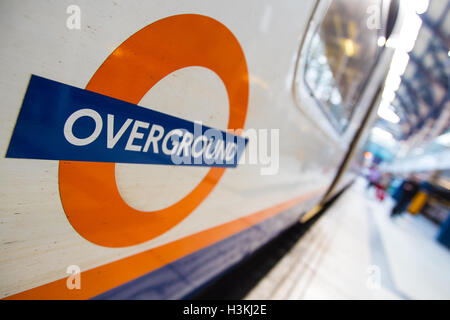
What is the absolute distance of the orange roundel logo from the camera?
45 centimetres

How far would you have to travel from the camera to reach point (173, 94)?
572 mm

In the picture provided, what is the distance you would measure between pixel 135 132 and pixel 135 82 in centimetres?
12

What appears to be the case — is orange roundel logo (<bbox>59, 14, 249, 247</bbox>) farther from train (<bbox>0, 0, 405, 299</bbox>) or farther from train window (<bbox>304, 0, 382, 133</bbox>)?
train window (<bbox>304, 0, 382, 133</bbox>)

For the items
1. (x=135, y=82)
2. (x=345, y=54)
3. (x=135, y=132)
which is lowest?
(x=135, y=132)

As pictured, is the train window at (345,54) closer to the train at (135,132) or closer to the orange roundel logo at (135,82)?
the train at (135,132)

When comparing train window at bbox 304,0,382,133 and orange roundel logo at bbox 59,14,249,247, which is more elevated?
train window at bbox 304,0,382,133

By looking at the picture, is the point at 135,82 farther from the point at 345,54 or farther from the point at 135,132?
the point at 345,54

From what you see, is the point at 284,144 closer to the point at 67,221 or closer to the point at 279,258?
the point at 67,221

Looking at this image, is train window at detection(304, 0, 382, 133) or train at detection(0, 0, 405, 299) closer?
train at detection(0, 0, 405, 299)

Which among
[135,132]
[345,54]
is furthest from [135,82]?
[345,54]

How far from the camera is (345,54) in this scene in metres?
3.12

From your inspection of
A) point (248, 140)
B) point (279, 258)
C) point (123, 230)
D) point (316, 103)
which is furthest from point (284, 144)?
point (279, 258)

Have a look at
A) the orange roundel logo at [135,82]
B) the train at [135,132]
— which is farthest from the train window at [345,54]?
the orange roundel logo at [135,82]

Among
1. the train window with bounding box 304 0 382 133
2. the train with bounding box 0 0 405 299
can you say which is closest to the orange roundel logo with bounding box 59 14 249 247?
the train with bounding box 0 0 405 299
